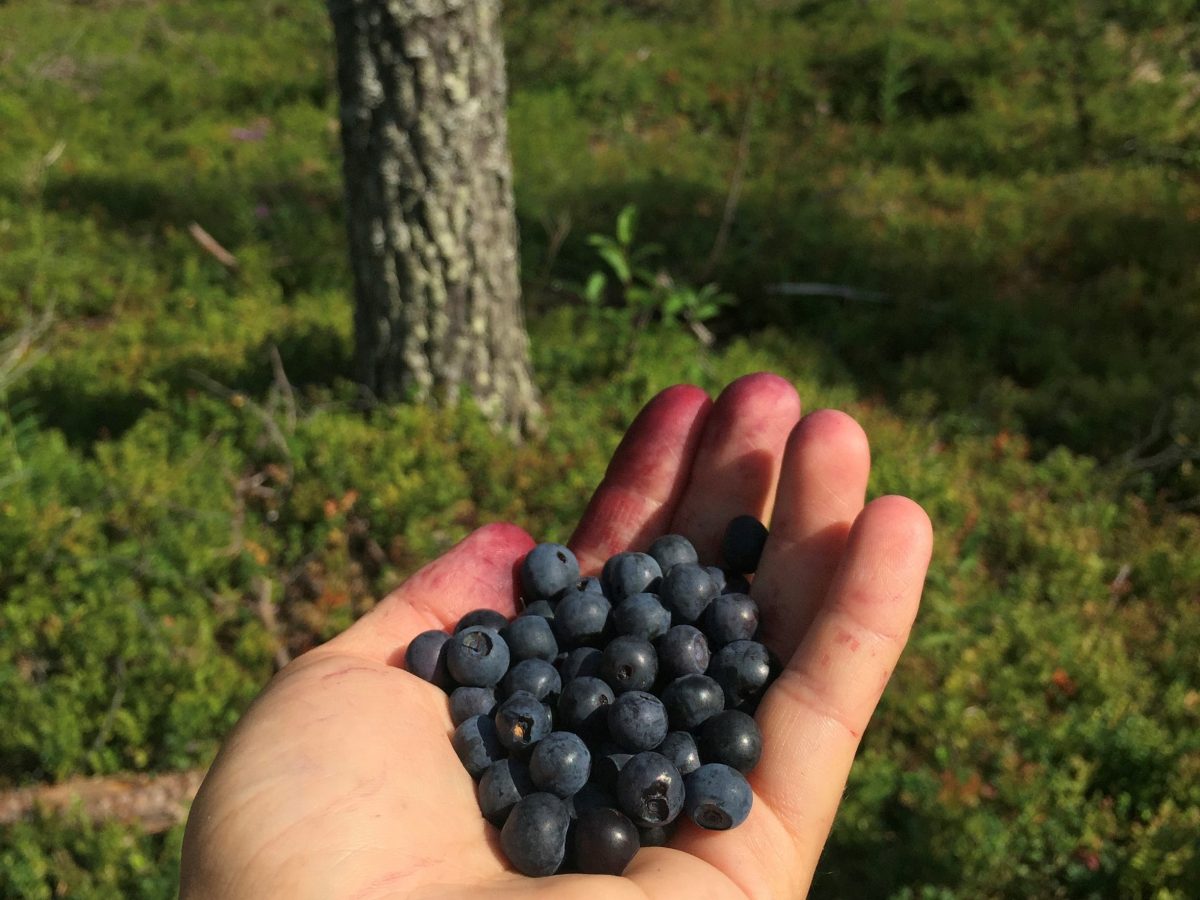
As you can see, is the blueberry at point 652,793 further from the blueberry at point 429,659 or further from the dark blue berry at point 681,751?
the blueberry at point 429,659

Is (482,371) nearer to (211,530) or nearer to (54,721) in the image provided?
(211,530)

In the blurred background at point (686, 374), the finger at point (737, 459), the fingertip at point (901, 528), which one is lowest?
the blurred background at point (686, 374)

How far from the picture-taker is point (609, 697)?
7.75 feet

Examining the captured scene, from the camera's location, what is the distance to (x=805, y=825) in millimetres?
2139

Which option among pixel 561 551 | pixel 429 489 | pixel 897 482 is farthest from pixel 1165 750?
pixel 429 489

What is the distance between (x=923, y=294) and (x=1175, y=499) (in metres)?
2.15

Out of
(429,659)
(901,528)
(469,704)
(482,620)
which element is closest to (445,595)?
(482,620)

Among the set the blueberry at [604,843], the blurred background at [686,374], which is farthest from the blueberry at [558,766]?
the blurred background at [686,374]

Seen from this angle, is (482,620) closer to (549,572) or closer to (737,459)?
(549,572)

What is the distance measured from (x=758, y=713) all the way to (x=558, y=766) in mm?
501

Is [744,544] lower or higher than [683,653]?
higher

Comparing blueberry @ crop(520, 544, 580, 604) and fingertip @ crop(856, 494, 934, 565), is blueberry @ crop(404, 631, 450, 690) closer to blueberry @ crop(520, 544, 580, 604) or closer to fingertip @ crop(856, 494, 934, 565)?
blueberry @ crop(520, 544, 580, 604)

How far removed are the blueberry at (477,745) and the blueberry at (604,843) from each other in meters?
0.29

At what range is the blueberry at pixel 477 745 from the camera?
222cm
